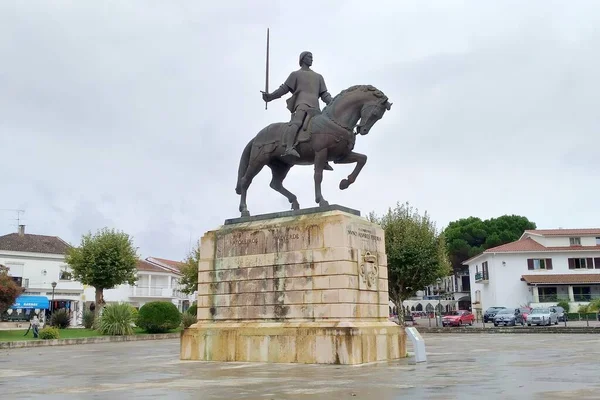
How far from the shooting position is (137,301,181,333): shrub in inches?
1527

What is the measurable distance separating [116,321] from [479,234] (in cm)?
6153

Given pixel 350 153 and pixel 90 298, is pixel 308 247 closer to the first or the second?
pixel 350 153

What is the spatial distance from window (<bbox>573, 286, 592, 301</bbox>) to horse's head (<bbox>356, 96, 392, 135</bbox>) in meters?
53.0

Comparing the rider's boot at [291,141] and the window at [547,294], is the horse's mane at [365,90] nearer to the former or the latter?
the rider's boot at [291,141]

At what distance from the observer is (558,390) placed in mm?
8133

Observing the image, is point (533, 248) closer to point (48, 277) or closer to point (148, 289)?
point (148, 289)

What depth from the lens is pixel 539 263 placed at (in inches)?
2459

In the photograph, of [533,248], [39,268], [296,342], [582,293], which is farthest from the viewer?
[39,268]

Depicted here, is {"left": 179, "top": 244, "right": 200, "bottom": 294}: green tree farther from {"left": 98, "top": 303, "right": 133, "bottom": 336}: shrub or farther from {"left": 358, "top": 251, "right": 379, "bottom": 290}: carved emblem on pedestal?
{"left": 358, "top": 251, "right": 379, "bottom": 290}: carved emblem on pedestal

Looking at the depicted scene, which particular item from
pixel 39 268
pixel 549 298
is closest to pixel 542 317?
pixel 549 298

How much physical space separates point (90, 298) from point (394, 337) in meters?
59.5

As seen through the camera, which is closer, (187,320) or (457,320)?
(187,320)

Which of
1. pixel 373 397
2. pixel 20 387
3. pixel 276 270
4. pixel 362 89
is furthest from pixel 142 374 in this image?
pixel 362 89

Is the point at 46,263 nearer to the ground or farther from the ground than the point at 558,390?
farther from the ground
